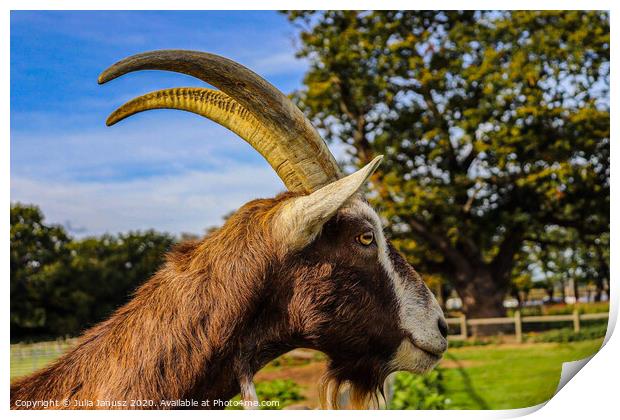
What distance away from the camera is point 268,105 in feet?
6.69

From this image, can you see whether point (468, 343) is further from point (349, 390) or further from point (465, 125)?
point (349, 390)

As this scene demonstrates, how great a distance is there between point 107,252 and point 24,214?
25.9 inches

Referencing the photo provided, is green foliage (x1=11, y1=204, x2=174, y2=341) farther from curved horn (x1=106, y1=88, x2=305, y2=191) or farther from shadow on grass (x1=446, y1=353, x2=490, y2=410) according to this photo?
shadow on grass (x1=446, y1=353, x2=490, y2=410)

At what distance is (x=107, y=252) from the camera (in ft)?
14.3

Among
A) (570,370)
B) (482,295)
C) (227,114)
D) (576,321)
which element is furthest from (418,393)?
A: (227,114)

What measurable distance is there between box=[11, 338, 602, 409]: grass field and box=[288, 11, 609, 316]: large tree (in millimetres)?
775

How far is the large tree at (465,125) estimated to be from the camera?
5.88 meters

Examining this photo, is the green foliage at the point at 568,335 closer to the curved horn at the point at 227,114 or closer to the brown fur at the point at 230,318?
the brown fur at the point at 230,318

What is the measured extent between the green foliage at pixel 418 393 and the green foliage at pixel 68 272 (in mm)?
Result: 1820

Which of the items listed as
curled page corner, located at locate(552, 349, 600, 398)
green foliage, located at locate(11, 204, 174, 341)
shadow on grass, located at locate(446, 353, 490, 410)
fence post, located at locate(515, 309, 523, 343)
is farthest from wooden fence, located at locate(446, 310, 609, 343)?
green foliage, located at locate(11, 204, 174, 341)

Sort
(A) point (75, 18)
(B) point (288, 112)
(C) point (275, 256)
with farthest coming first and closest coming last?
(A) point (75, 18) < (B) point (288, 112) < (C) point (275, 256)
